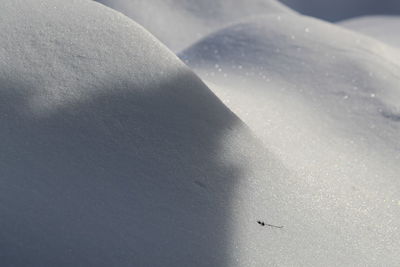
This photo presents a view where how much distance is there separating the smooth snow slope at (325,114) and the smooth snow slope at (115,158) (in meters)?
0.16

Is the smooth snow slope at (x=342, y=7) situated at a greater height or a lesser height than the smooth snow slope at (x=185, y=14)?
lesser

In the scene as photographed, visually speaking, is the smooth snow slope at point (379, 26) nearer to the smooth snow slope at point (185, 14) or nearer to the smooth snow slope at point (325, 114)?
the smooth snow slope at point (185, 14)

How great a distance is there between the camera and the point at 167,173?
1202 mm

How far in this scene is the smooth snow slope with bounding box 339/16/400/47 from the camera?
3477mm

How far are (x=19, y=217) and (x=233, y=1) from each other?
3.02m

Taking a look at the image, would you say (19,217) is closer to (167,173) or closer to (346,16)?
(167,173)

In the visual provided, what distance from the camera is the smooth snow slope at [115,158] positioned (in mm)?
1047

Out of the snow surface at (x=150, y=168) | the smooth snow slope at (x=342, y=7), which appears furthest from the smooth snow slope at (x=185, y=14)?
the snow surface at (x=150, y=168)

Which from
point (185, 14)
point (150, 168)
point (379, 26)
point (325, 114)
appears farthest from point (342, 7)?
point (150, 168)

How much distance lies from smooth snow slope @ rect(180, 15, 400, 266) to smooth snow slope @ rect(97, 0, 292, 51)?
69 cm

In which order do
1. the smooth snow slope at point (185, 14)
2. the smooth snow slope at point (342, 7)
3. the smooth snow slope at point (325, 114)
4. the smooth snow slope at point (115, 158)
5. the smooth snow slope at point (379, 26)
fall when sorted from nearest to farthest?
the smooth snow slope at point (115, 158) < the smooth snow slope at point (325, 114) < the smooth snow slope at point (185, 14) < the smooth snow slope at point (379, 26) < the smooth snow slope at point (342, 7)

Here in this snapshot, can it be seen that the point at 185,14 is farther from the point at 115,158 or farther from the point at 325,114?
the point at 115,158

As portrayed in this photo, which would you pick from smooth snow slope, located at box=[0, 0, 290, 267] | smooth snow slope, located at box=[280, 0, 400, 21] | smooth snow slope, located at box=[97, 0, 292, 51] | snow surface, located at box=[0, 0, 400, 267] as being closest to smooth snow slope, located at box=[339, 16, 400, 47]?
smooth snow slope, located at box=[280, 0, 400, 21]

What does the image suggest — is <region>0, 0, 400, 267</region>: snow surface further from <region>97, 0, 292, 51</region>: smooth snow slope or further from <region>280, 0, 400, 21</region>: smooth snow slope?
<region>280, 0, 400, 21</region>: smooth snow slope
